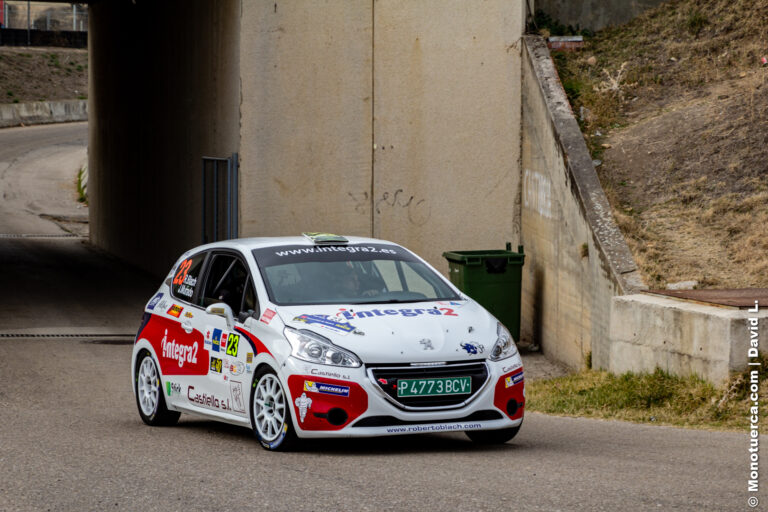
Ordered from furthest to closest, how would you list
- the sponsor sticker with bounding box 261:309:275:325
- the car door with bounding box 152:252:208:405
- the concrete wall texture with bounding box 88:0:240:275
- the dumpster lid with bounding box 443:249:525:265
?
the concrete wall texture with bounding box 88:0:240:275 < the dumpster lid with bounding box 443:249:525:265 < the car door with bounding box 152:252:208:405 < the sponsor sticker with bounding box 261:309:275:325

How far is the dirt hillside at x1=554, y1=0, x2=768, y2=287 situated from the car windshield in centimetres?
464

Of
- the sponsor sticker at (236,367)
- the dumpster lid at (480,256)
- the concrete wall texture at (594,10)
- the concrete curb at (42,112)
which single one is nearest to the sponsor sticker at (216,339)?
the sponsor sticker at (236,367)

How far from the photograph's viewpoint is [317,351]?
772 cm

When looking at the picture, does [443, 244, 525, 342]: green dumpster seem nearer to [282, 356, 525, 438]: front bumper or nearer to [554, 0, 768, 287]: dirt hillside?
[554, 0, 768, 287]: dirt hillside

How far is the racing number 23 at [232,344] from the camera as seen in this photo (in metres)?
8.43

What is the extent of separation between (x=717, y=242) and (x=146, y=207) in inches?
591

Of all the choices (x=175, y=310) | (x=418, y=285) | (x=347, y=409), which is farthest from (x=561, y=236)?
(x=347, y=409)

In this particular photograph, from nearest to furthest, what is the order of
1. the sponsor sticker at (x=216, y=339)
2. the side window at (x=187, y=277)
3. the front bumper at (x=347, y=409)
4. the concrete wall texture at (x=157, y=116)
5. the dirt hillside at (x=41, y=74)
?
the front bumper at (x=347, y=409), the sponsor sticker at (x=216, y=339), the side window at (x=187, y=277), the concrete wall texture at (x=157, y=116), the dirt hillside at (x=41, y=74)

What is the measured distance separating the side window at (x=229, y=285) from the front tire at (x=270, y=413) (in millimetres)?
720

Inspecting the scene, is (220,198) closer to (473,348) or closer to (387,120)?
(387,120)

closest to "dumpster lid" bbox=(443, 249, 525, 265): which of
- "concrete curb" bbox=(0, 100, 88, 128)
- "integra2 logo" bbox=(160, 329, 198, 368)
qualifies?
"integra2 logo" bbox=(160, 329, 198, 368)

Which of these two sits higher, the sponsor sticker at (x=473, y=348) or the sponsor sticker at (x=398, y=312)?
the sponsor sticker at (x=398, y=312)

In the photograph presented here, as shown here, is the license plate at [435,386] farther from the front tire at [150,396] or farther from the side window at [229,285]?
the front tire at [150,396]

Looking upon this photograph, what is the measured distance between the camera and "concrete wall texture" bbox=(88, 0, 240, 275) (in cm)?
1864
